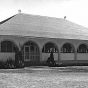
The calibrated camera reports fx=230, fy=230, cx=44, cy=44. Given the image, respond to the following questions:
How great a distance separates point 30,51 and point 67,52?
18.3ft

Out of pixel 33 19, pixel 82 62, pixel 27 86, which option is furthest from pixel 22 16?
pixel 27 86

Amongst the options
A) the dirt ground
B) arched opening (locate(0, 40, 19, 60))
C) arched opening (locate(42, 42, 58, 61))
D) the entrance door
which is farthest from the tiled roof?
the dirt ground

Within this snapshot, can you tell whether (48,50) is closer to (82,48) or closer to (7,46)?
(82,48)

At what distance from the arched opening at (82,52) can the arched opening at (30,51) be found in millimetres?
6224

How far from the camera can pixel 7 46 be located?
30.1 meters

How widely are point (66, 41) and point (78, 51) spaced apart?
4216 mm

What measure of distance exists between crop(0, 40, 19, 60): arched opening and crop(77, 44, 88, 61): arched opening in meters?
9.89

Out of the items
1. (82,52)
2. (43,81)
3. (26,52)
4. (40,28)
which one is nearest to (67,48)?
(82,52)

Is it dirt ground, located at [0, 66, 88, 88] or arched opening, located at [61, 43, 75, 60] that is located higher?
arched opening, located at [61, 43, 75, 60]

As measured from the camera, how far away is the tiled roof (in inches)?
1151

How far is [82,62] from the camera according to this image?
1324 inches

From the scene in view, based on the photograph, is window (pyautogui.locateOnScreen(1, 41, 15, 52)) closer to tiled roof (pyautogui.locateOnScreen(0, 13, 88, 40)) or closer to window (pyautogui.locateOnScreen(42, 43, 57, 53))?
tiled roof (pyautogui.locateOnScreen(0, 13, 88, 40))

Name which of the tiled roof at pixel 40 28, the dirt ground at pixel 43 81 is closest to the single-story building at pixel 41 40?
the tiled roof at pixel 40 28

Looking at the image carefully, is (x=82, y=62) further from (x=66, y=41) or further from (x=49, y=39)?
(x=49, y=39)
